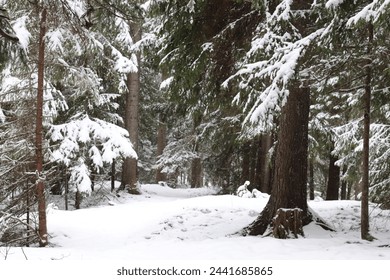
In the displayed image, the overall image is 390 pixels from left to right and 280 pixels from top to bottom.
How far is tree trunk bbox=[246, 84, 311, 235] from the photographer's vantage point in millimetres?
7793

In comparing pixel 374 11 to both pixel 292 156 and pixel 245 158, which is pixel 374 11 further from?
pixel 245 158

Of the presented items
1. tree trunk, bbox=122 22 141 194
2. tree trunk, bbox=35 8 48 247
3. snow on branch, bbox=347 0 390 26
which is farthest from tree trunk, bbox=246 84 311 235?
tree trunk, bbox=122 22 141 194

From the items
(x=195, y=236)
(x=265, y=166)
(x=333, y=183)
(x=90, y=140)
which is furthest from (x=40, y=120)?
(x=333, y=183)

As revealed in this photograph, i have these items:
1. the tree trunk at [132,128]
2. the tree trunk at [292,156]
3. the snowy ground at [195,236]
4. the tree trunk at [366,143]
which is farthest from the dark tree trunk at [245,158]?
the tree trunk at [366,143]

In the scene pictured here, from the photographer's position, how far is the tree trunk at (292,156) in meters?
7.79

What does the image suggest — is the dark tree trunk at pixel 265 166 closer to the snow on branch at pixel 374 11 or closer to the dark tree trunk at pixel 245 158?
the dark tree trunk at pixel 245 158

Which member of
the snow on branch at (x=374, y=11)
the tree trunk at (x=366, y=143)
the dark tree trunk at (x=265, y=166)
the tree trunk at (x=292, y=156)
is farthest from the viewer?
the dark tree trunk at (x=265, y=166)

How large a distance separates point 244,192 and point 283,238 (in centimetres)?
578

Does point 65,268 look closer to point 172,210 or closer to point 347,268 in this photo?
point 347,268

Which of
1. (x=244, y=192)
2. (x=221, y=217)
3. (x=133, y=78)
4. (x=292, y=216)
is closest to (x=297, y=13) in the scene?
(x=292, y=216)

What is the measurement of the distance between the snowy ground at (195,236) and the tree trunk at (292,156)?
703 mm

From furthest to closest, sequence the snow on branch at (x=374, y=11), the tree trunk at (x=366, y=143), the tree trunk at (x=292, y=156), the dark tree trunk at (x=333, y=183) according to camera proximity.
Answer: the dark tree trunk at (x=333, y=183) < the tree trunk at (x=292, y=156) < the tree trunk at (x=366, y=143) < the snow on branch at (x=374, y=11)

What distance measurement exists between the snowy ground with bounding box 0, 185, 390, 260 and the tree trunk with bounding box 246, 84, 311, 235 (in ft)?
2.31

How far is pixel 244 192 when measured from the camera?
13016 millimetres
